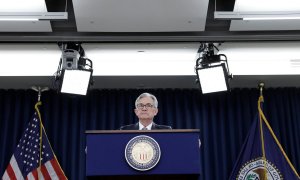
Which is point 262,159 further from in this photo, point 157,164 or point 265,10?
point 157,164

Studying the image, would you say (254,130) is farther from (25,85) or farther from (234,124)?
(25,85)

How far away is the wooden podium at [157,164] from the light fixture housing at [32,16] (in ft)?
5.39

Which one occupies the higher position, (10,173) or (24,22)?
→ (24,22)

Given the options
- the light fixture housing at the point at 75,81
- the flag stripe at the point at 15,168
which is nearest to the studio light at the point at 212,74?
the light fixture housing at the point at 75,81

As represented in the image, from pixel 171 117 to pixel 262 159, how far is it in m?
1.28

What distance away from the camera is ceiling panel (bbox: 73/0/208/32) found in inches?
160

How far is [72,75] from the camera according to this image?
459 centimetres

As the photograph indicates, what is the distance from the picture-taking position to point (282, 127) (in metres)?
5.83

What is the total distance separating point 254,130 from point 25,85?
3.04m

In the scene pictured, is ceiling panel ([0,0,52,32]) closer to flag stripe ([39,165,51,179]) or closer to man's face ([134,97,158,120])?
man's face ([134,97,158,120])

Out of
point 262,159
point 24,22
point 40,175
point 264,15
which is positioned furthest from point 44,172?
point 264,15

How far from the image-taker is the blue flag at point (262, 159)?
544 centimetres

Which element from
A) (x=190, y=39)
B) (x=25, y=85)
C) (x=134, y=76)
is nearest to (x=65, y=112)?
(x=25, y=85)

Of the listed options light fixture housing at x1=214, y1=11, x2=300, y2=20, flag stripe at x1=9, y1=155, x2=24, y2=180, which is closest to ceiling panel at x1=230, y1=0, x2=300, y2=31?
light fixture housing at x1=214, y1=11, x2=300, y2=20
